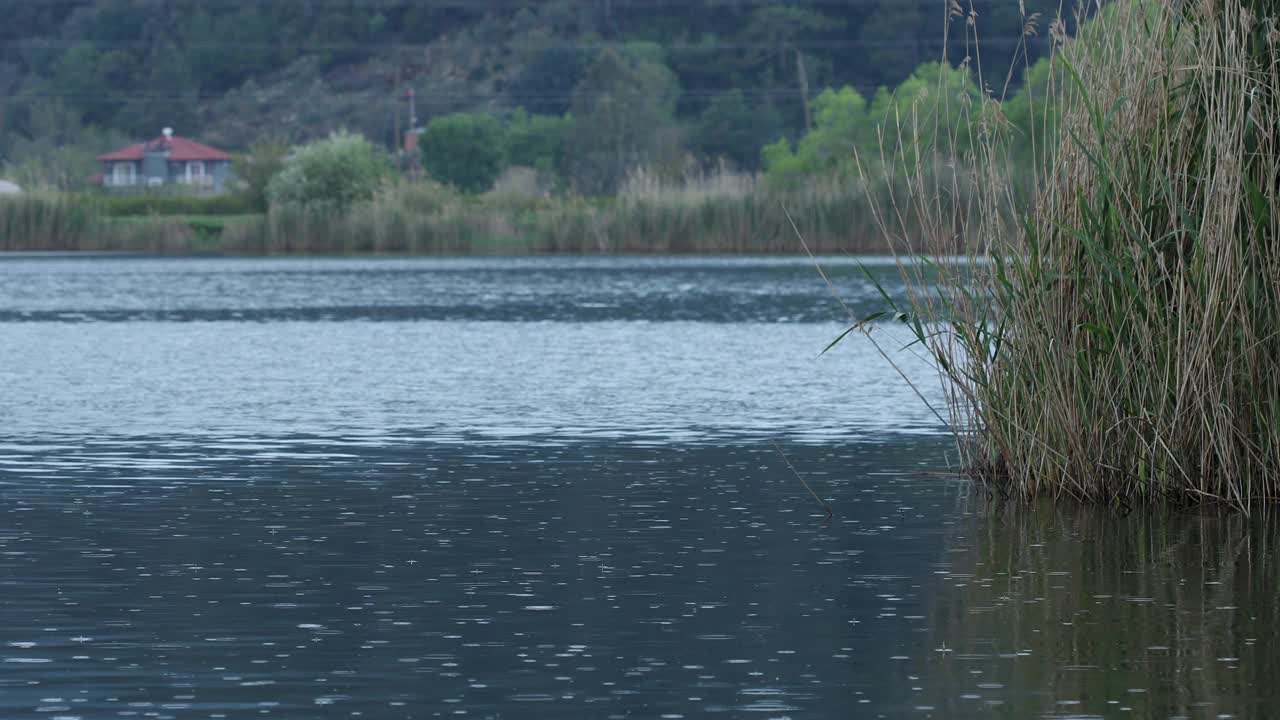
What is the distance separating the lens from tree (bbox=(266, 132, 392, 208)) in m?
54.7

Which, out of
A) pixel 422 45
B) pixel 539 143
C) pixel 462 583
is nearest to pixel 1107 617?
pixel 462 583

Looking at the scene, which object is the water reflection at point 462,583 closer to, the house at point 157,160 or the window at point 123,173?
the house at point 157,160

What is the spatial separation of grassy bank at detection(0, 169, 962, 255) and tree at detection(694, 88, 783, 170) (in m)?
51.4

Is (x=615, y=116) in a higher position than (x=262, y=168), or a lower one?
higher

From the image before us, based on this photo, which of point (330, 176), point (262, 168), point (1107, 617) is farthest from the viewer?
point (262, 168)

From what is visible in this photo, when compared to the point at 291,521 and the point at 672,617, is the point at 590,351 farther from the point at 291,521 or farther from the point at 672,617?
the point at 672,617

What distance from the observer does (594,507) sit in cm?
1022

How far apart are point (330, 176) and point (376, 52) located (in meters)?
77.7

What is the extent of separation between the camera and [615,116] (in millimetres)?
107750

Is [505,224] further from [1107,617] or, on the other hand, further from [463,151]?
[463,151]

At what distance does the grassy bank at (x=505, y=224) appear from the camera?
4466 centimetres

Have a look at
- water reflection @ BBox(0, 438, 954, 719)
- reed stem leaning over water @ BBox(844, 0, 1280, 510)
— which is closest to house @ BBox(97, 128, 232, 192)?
water reflection @ BBox(0, 438, 954, 719)

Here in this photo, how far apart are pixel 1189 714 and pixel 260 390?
11.8 metres

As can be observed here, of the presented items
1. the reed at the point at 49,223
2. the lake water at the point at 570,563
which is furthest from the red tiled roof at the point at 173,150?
the lake water at the point at 570,563
